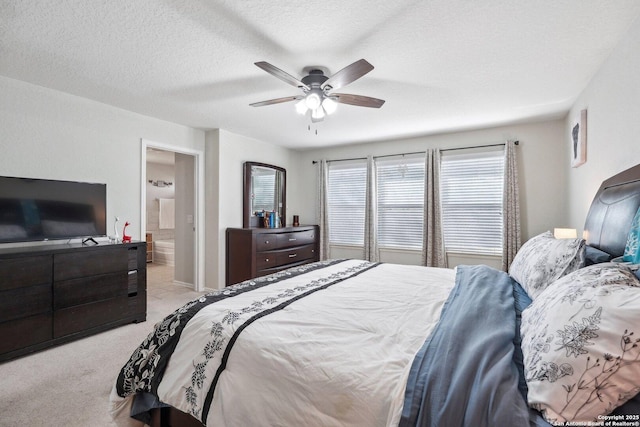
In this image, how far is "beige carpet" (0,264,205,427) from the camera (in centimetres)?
180

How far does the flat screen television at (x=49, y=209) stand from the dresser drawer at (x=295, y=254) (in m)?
2.36

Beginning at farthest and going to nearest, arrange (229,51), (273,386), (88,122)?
(88,122) < (229,51) < (273,386)

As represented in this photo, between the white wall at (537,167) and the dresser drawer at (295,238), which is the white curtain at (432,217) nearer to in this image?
the white wall at (537,167)

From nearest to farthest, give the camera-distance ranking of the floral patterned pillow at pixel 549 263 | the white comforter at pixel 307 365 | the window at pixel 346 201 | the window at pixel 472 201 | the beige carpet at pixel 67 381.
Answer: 1. the white comforter at pixel 307 365
2. the floral patterned pillow at pixel 549 263
3. the beige carpet at pixel 67 381
4. the window at pixel 472 201
5. the window at pixel 346 201

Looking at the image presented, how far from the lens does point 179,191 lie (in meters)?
4.97

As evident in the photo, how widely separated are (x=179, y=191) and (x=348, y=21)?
13.3 feet

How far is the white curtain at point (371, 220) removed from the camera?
16.7ft

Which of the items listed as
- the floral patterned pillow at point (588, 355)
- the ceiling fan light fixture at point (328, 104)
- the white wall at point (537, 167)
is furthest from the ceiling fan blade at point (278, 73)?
the white wall at point (537, 167)

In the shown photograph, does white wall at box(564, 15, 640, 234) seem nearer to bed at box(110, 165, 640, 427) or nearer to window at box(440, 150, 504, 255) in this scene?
bed at box(110, 165, 640, 427)

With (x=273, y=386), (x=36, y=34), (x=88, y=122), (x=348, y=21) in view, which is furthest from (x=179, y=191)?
(x=273, y=386)

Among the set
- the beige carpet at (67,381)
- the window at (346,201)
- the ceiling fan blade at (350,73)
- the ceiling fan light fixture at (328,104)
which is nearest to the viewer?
the beige carpet at (67,381)

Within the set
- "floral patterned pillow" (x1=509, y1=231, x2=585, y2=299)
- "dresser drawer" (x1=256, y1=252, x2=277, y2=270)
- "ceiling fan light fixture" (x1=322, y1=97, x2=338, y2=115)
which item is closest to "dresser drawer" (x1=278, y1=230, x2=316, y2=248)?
"dresser drawer" (x1=256, y1=252, x2=277, y2=270)

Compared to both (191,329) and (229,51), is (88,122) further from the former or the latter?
(191,329)

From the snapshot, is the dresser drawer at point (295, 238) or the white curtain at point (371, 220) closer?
the dresser drawer at point (295, 238)
